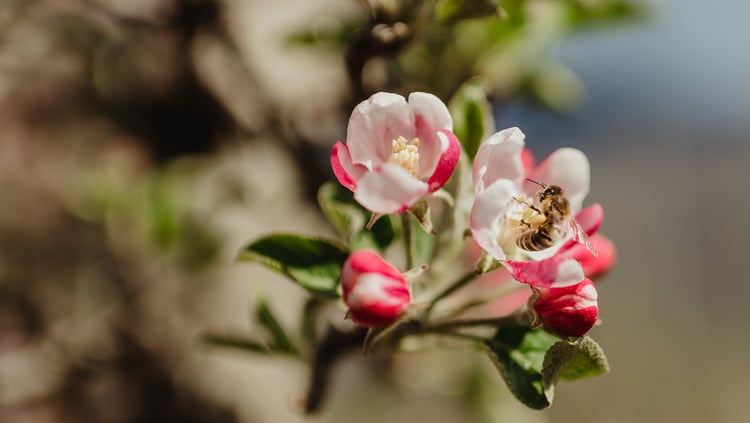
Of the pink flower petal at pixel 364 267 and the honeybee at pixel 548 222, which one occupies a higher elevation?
the pink flower petal at pixel 364 267

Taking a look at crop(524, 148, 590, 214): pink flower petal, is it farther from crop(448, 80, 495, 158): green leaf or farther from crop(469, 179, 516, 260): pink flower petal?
crop(469, 179, 516, 260): pink flower petal

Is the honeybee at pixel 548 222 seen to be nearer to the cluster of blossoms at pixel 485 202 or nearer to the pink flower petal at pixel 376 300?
the cluster of blossoms at pixel 485 202

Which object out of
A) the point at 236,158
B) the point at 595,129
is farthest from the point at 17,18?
the point at 595,129

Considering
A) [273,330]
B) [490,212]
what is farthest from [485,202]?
[273,330]

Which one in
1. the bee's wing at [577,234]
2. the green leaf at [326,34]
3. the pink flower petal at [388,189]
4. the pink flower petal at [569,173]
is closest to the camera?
the pink flower petal at [388,189]

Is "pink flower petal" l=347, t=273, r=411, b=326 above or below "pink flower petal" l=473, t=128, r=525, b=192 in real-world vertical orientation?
below

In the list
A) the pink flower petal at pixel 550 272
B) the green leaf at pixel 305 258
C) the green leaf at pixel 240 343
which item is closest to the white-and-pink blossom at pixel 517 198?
the pink flower petal at pixel 550 272

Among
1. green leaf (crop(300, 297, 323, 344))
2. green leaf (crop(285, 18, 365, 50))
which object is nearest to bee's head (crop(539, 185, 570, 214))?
green leaf (crop(300, 297, 323, 344))
